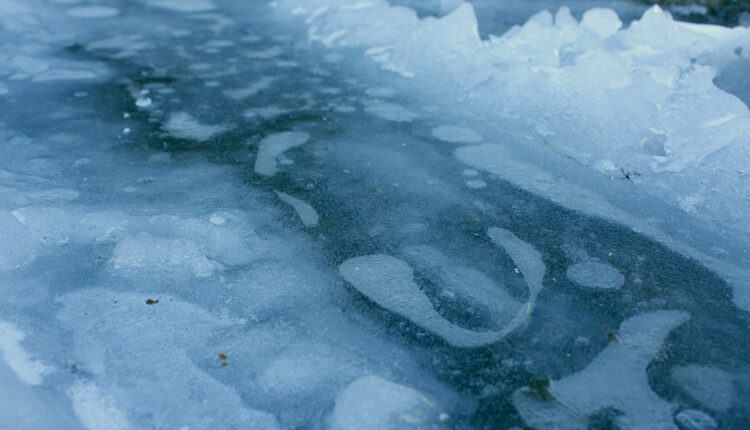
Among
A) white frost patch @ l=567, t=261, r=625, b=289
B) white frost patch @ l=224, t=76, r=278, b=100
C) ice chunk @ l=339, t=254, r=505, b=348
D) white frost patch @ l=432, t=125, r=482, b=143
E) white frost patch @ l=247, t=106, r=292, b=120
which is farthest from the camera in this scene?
white frost patch @ l=224, t=76, r=278, b=100

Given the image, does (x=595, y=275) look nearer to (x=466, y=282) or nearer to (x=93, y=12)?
(x=466, y=282)

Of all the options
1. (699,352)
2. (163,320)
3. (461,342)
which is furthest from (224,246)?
(699,352)

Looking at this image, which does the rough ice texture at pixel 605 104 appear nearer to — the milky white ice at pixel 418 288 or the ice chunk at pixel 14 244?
the milky white ice at pixel 418 288

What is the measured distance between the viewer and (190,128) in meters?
2.29

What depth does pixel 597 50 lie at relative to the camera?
2566mm

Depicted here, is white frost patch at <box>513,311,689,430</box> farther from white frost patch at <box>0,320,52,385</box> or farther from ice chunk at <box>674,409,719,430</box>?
white frost patch at <box>0,320,52,385</box>

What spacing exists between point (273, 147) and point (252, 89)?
697 millimetres

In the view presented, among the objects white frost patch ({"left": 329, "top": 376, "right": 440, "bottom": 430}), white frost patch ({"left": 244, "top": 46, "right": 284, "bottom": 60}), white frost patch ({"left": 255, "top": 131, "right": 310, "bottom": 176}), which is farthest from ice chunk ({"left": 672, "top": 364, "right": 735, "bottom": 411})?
white frost patch ({"left": 244, "top": 46, "right": 284, "bottom": 60})

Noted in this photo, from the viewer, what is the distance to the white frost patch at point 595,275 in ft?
4.85

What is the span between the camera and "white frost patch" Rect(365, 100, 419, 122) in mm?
2424

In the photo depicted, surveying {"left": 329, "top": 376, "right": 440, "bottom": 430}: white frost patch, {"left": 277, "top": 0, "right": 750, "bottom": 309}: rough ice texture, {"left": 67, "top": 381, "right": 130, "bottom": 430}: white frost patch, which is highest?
{"left": 277, "top": 0, "right": 750, "bottom": 309}: rough ice texture

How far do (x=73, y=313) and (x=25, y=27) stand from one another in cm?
305

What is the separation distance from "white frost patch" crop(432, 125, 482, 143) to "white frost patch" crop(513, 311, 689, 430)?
3.67 feet

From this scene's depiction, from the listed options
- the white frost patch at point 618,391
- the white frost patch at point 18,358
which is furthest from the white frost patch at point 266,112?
the white frost patch at point 618,391
